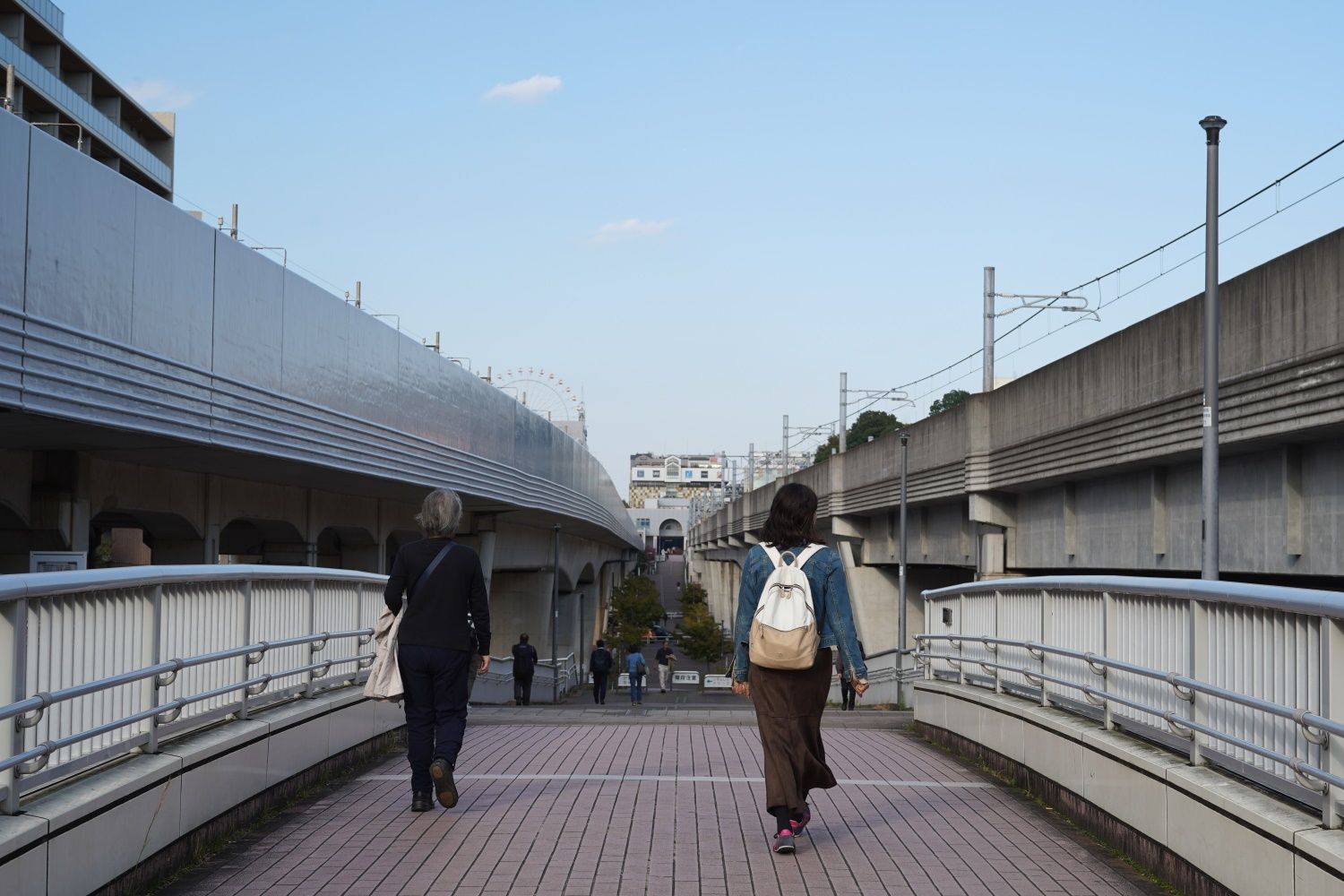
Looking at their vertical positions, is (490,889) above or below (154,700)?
below

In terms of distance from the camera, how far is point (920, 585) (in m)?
47.9

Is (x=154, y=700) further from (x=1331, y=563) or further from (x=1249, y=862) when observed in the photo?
(x=1331, y=563)

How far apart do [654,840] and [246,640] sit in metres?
2.66

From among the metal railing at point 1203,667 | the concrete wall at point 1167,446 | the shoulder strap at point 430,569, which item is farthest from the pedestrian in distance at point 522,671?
the shoulder strap at point 430,569

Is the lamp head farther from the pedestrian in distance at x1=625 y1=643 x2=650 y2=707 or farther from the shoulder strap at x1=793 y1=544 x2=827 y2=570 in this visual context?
the pedestrian in distance at x1=625 y1=643 x2=650 y2=707

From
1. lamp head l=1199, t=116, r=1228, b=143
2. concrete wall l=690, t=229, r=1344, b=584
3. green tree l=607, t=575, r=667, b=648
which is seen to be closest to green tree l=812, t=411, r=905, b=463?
green tree l=607, t=575, r=667, b=648

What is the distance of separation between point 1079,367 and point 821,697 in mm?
15756

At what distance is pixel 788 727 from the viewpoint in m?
7.12

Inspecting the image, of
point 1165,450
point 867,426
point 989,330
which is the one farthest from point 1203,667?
point 867,426

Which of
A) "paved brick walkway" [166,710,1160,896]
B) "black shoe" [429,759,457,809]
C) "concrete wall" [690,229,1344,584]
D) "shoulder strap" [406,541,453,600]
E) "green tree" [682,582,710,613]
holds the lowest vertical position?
"green tree" [682,582,710,613]

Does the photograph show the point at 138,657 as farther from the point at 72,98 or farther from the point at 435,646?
the point at 72,98

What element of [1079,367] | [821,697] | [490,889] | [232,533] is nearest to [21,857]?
[490,889]

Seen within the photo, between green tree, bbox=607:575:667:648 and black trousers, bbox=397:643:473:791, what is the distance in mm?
84984

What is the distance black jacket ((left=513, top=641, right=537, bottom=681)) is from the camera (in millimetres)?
36312
